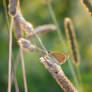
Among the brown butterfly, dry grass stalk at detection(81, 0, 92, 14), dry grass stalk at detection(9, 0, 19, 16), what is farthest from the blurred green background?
the brown butterfly

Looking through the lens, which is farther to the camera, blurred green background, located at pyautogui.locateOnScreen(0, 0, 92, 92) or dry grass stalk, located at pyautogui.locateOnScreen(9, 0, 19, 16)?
blurred green background, located at pyautogui.locateOnScreen(0, 0, 92, 92)

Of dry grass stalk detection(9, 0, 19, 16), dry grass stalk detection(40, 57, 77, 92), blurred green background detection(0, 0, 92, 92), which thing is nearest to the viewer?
dry grass stalk detection(40, 57, 77, 92)

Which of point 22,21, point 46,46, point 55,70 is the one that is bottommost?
point 55,70

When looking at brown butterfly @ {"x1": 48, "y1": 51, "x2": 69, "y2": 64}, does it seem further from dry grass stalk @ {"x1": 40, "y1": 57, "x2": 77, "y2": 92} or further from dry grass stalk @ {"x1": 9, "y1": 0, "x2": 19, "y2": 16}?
dry grass stalk @ {"x1": 9, "y1": 0, "x2": 19, "y2": 16}

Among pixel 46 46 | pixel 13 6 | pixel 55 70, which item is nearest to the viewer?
pixel 55 70

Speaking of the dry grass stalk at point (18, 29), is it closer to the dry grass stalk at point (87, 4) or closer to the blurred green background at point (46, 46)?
the dry grass stalk at point (87, 4)

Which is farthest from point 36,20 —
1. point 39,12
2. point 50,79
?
point 50,79

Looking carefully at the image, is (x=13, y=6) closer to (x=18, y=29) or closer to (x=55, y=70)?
(x=18, y=29)

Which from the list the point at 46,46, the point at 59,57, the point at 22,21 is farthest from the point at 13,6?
the point at 46,46
